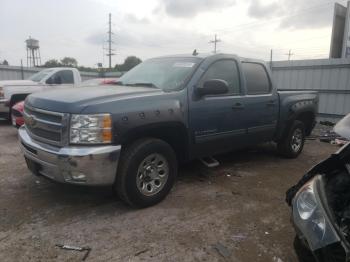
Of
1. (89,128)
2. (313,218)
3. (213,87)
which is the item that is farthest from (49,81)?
(313,218)

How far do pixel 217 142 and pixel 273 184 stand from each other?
1.08 m

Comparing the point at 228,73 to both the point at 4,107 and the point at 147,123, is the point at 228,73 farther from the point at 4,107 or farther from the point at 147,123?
the point at 4,107

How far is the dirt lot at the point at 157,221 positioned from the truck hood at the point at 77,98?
118 centimetres

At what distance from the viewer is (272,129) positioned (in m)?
5.80

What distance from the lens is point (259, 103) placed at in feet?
17.7

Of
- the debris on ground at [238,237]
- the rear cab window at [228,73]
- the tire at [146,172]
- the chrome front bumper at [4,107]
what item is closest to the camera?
the debris on ground at [238,237]

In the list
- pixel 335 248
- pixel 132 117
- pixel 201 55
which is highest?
pixel 201 55

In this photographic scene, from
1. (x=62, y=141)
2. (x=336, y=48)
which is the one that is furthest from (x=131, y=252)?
(x=336, y=48)

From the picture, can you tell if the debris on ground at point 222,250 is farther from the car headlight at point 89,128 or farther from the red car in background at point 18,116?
the red car in background at point 18,116

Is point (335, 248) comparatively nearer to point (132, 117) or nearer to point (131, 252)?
point (131, 252)

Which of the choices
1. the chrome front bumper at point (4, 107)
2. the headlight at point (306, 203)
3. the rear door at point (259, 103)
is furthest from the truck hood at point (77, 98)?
the chrome front bumper at point (4, 107)

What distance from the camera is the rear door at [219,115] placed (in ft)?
14.5

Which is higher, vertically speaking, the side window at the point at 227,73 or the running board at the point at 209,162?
the side window at the point at 227,73

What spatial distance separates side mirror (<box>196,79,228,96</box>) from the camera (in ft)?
14.1
